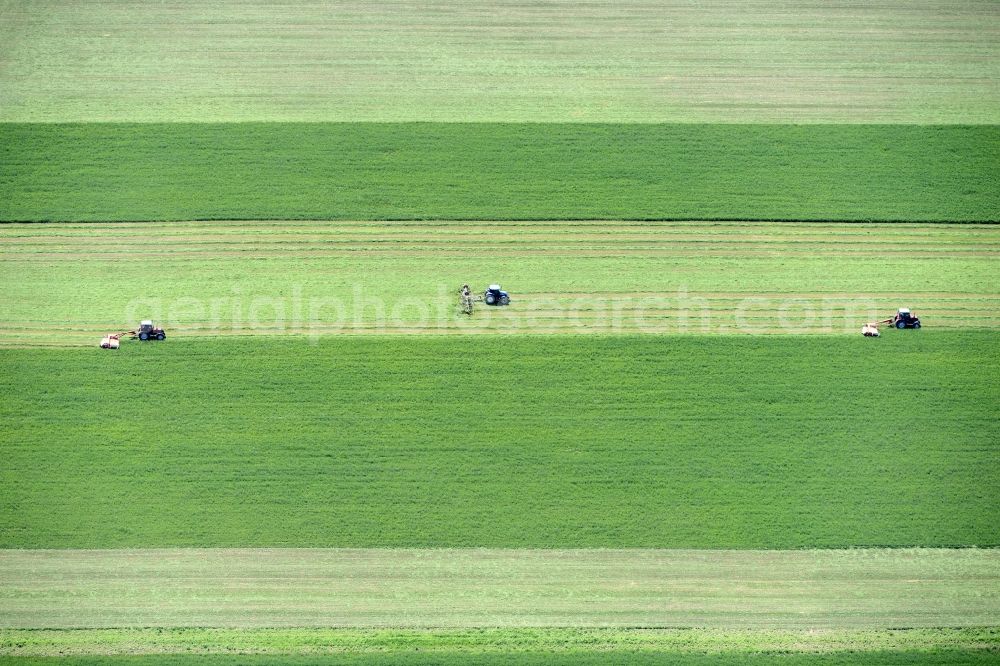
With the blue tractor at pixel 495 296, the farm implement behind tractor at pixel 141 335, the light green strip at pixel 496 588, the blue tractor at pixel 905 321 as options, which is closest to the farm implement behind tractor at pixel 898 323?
the blue tractor at pixel 905 321

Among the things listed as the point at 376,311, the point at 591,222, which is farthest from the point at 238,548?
the point at 591,222

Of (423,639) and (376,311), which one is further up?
(376,311)

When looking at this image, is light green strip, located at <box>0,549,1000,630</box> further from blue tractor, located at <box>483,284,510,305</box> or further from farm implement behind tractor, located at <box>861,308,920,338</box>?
blue tractor, located at <box>483,284,510,305</box>

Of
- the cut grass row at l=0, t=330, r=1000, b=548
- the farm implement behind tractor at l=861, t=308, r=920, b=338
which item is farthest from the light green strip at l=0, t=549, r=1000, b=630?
the farm implement behind tractor at l=861, t=308, r=920, b=338

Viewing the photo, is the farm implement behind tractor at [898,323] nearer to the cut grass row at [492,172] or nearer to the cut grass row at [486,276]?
the cut grass row at [486,276]

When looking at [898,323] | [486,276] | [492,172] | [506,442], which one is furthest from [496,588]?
[898,323]

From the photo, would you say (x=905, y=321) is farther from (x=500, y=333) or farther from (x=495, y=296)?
(x=495, y=296)

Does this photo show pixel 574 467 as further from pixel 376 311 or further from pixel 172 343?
pixel 172 343
